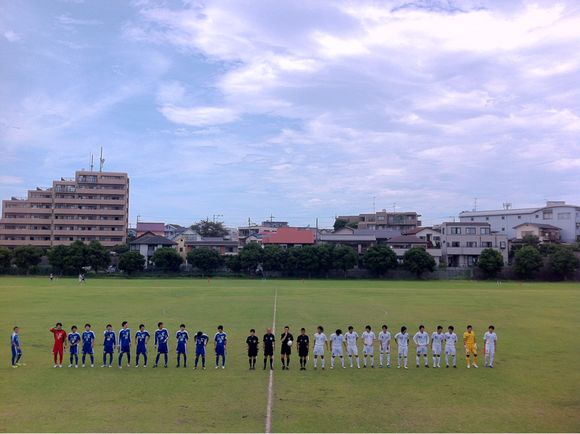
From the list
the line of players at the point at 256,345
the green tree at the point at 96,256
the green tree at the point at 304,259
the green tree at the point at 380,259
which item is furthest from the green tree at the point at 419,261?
the line of players at the point at 256,345

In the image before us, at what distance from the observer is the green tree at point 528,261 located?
80.1m

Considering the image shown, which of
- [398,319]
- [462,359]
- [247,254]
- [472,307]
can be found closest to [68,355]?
[462,359]

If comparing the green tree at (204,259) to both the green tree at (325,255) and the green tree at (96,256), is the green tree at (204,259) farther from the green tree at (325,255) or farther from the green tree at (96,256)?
the green tree at (325,255)

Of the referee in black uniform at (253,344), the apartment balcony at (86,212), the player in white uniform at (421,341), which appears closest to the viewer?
the referee in black uniform at (253,344)

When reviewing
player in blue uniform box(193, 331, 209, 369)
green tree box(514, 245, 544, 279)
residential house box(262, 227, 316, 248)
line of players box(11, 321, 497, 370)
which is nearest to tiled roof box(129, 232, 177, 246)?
residential house box(262, 227, 316, 248)

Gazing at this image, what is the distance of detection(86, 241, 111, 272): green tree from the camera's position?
84312mm

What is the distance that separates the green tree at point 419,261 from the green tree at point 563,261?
18621 mm

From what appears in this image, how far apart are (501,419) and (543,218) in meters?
106

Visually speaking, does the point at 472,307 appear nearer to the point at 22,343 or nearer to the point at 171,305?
the point at 171,305

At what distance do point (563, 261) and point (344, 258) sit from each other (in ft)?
113

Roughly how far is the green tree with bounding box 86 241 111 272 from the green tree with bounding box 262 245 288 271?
2683 cm

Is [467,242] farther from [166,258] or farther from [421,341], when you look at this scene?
[421,341]

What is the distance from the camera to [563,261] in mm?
79312

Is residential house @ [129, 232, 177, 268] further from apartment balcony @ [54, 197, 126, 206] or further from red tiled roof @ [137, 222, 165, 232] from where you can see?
red tiled roof @ [137, 222, 165, 232]
